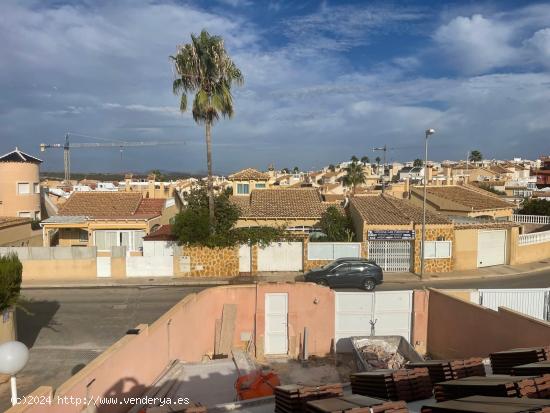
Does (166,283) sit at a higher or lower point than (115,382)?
lower

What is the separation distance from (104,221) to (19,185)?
9782mm

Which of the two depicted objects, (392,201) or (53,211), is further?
(53,211)

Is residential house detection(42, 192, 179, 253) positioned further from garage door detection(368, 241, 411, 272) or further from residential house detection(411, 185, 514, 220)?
residential house detection(411, 185, 514, 220)

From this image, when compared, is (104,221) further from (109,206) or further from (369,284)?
(369,284)

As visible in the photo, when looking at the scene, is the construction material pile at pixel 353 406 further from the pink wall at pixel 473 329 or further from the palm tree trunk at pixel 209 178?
the palm tree trunk at pixel 209 178

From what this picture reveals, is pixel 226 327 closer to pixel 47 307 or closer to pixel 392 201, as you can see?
pixel 47 307

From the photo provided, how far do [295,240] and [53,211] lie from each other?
81.4 ft

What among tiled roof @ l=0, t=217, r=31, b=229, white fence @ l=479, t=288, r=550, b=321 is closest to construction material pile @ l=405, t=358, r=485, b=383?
white fence @ l=479, t=288, r=550, b=321

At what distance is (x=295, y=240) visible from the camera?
27.2 m

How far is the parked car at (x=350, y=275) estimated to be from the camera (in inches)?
889

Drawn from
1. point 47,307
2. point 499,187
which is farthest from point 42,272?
point 499,187

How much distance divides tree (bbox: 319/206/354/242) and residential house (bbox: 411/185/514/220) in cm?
993

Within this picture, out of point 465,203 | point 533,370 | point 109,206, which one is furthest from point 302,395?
point 465,203

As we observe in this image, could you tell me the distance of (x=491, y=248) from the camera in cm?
2867
